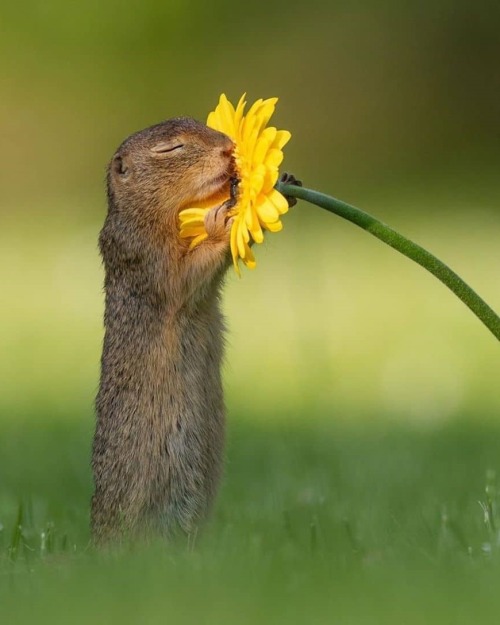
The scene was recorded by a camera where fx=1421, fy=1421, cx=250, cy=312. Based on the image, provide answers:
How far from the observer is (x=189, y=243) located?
19.6ft

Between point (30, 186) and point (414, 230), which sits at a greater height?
point (30, 186)

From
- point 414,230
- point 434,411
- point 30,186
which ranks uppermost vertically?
point 30,186

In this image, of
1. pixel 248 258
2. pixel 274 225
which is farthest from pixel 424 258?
pixel 248 258

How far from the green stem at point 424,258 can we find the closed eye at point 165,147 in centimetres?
115

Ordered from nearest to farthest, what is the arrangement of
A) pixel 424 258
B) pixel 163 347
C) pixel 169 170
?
1. pixel 424 258
2. pixel 163 347
3. pixel 169 170

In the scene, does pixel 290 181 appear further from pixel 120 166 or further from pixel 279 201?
pixel 120 166

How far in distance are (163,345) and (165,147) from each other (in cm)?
88

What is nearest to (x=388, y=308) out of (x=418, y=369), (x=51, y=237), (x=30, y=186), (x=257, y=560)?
(x=418, y=369)

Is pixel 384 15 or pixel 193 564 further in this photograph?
pixel 384 15

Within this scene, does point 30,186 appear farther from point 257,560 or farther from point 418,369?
point 257,560

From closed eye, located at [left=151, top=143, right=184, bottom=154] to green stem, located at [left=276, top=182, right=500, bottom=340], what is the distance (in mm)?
1154

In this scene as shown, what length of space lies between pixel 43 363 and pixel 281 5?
48.1 feet

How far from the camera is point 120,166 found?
625 centimetres

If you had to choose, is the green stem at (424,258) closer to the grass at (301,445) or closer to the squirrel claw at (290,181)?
the squirrel claw at (290,181)
